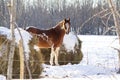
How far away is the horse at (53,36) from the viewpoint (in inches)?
440

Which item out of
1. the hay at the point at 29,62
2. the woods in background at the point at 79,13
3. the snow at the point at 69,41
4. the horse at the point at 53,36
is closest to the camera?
the woods in background at the point at 79,13

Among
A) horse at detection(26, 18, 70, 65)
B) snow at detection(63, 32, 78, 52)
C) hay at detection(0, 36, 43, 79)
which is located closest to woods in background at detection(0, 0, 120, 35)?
hay at detection(0, 36, 43, 79)

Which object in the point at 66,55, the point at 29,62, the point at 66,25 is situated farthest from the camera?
the point at 66,55

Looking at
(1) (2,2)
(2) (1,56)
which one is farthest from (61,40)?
(1) (2,2)

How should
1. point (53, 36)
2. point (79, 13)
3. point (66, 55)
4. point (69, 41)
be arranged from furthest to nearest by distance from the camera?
point (69, 41) → point (53, 36) → point (66, 55) → point (79, 13)

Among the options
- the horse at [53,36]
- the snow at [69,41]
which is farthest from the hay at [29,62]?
the snow at [69,41]

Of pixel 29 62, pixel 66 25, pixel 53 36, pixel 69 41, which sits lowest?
pixel 29 62

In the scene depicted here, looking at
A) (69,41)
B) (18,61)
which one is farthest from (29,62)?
(69,41)

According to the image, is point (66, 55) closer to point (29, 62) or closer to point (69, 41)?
point (69, 41)

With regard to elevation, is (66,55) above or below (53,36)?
below

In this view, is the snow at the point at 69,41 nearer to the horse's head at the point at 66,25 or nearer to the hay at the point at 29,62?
the horse's head at the point at 66,25

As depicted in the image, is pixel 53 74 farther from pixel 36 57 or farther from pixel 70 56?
pixel 70 56

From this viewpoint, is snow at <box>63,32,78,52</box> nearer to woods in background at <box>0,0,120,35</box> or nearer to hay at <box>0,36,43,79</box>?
hay at <box>0,36,43,79</box>

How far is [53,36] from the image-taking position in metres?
11.7
